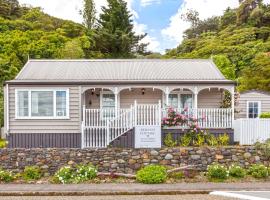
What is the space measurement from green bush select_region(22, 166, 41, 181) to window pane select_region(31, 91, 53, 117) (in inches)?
137

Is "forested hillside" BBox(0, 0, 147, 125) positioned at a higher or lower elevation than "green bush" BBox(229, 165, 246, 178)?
higher

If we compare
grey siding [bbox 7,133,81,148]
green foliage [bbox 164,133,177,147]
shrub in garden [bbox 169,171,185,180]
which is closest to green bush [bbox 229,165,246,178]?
shrub in garden [bbox 169,171,185,180]

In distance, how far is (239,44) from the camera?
44.8m

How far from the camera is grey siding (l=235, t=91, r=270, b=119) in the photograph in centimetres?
2028

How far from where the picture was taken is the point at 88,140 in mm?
16234

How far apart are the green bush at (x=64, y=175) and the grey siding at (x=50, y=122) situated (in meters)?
3.52

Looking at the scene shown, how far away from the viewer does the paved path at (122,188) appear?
468 inches

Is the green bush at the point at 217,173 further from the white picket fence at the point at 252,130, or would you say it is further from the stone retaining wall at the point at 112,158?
the white picket fence at the point at 252,130

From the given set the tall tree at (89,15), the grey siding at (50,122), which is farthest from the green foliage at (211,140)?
the tall tree at (89,15)

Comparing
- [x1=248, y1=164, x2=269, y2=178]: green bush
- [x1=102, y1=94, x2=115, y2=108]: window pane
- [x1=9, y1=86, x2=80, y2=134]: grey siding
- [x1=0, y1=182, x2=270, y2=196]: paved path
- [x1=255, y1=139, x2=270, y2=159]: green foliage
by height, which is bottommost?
[x1=0, y1=182, x2=270, y2=196]: paved path

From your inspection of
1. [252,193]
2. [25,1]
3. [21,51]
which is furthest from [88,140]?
[25,1]

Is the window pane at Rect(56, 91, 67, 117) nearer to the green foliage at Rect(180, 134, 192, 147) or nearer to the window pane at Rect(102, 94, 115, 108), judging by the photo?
the window pane at Rect(102, 94, 115, 108)

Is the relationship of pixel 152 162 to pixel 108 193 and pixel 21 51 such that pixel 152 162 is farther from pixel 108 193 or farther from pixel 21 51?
pixel 21 51

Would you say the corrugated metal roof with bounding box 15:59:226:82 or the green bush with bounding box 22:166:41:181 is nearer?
the green bush with bounding box 22:166:41:181
